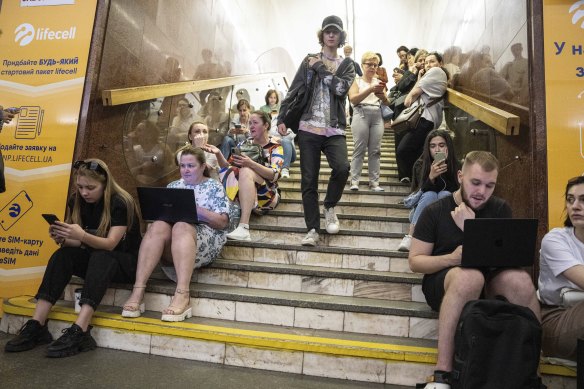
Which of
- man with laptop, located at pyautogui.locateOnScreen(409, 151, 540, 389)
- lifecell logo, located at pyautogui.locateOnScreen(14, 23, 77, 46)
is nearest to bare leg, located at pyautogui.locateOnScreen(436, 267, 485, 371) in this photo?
man with laptop, located at pyautogui.locateOnScreen(409, 151, 540, 389)

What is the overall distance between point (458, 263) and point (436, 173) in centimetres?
105

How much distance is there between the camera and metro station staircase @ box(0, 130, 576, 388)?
220 centimetres

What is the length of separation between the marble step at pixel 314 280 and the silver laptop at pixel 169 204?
0.53 meters

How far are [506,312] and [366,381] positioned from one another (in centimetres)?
75

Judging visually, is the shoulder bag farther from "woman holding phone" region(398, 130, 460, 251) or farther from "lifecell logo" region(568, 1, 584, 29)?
"lifecell logo" region(568, 1, 584, 29)

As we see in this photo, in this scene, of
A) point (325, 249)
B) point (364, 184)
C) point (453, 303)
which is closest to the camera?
point (453, 303)

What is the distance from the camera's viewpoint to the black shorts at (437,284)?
216 centimetres

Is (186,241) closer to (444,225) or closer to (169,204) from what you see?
(169,204)

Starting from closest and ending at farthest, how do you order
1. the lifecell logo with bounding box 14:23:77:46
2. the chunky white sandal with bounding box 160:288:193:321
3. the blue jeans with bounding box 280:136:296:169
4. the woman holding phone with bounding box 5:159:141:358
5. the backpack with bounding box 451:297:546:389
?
1. the backpack with bounding box 451:297:546:389
2. the woman holding phone with bounding box 5:159:141:358
3. the chunky white sandal with bounding box 160:288:193:321
4. the lifecell logo with bounding box 14:23:77:46
5. the blue jeans with bounding box 280:136:296:169

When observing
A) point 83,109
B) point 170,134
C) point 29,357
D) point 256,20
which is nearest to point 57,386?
point 29,357

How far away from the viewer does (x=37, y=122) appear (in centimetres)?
344

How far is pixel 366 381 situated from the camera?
2.17m

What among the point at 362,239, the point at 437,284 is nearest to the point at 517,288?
the point at 437,284

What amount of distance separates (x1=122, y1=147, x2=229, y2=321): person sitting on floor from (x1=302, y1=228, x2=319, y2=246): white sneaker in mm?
608
